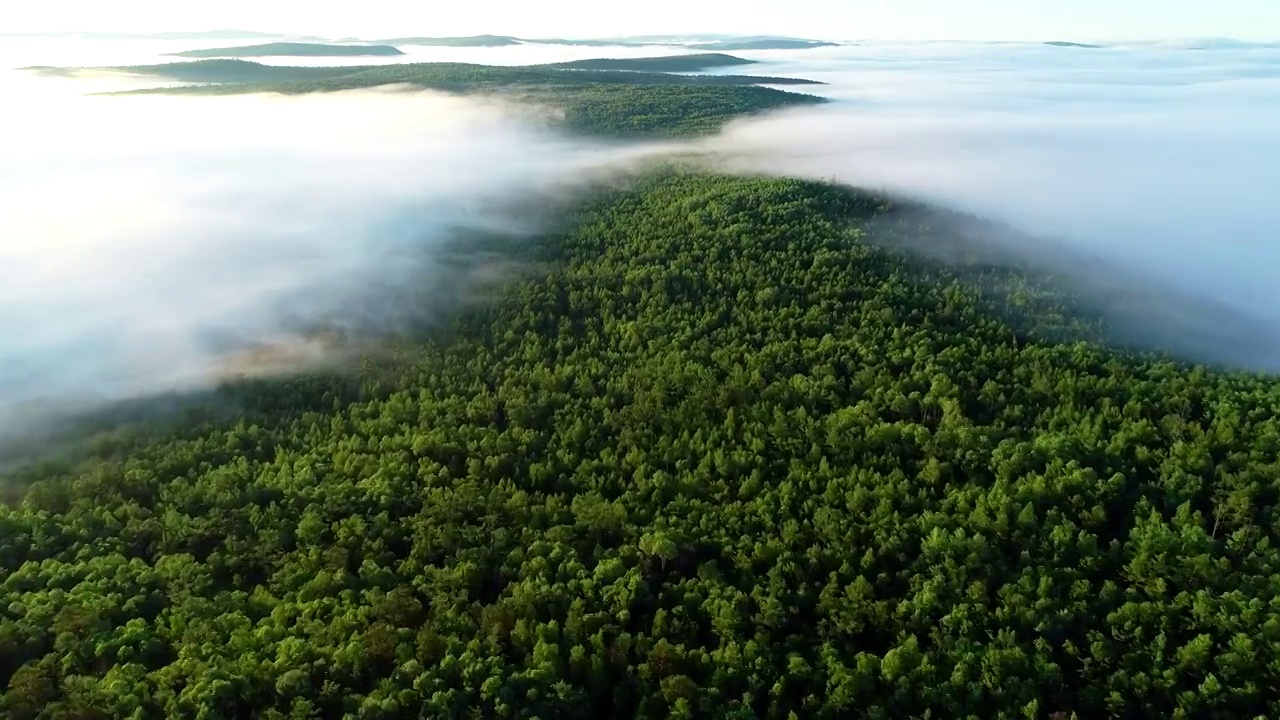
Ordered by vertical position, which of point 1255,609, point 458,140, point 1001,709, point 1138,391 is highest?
point 458,140

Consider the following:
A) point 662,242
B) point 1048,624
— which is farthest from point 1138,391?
point 662,242

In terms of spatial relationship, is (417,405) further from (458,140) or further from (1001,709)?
(458,140)

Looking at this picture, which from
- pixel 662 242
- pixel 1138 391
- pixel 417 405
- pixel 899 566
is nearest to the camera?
pixel 899 566

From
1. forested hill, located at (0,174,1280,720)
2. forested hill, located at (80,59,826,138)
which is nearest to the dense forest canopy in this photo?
forested hill, located at (0,174,1280,720)

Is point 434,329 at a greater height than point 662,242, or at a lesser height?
lesser

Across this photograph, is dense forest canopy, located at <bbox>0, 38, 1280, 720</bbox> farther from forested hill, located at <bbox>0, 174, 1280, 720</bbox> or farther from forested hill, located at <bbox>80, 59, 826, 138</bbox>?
forested hill, located at <bbox>80, 59, 826, 138</bbox>

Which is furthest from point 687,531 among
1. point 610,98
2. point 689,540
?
point 610,98

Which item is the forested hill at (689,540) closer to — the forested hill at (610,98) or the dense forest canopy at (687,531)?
the dense forest canopy at (687,531)

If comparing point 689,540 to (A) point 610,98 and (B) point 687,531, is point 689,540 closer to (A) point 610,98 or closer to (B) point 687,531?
(B) point 687,531
